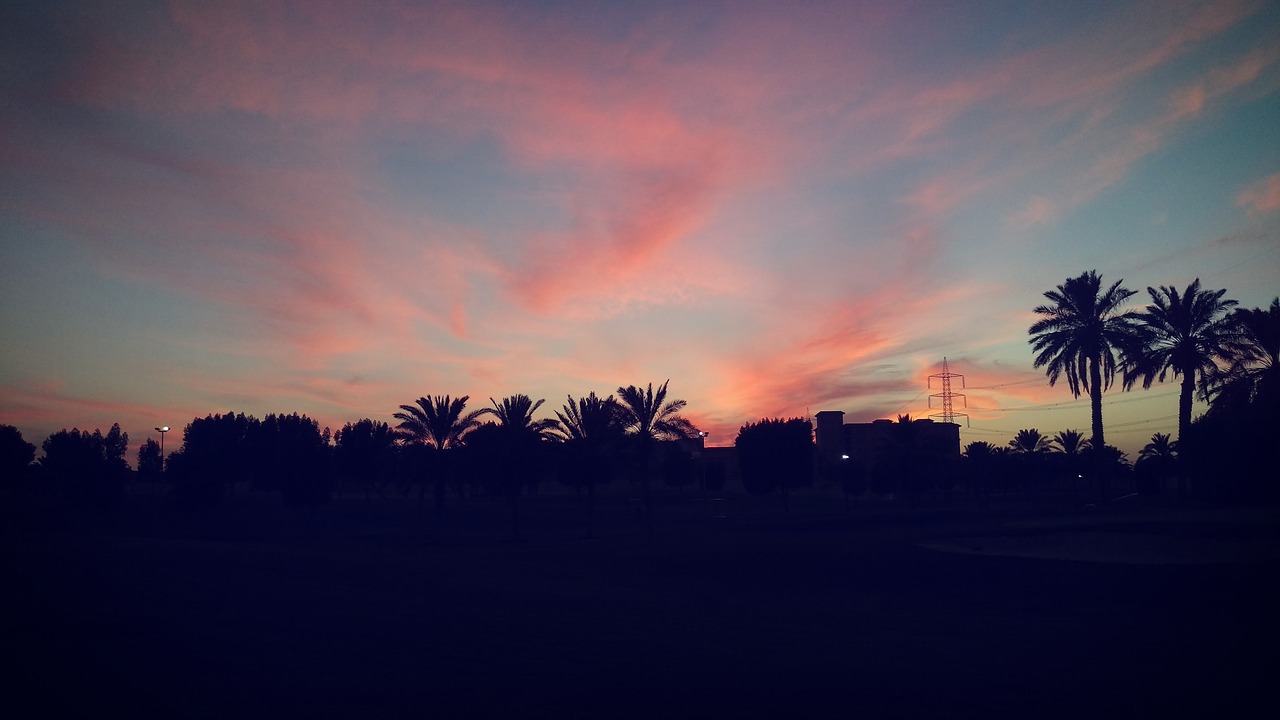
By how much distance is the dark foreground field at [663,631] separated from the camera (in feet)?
29.6

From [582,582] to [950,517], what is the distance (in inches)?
1053

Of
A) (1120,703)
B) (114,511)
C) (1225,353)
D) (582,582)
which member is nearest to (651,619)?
(582,582)

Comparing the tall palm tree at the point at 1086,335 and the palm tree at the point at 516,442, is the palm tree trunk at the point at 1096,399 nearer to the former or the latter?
the tall palm tree at the point at 1086,335

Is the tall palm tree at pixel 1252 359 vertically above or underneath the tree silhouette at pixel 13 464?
above

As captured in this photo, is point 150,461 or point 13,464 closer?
point 13,464

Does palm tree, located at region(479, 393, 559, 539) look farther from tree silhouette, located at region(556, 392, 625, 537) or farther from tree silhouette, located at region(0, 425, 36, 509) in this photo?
tree silhouette, located at region(0, 425, 36, 509)

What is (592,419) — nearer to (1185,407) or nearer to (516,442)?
(516,442)

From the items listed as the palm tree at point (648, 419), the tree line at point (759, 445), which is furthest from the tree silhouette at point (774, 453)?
the palm tree at point (648, 419)

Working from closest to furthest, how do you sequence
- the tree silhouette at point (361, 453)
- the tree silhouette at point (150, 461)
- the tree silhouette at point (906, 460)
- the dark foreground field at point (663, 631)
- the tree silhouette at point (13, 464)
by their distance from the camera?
1. the dark foreground field at point (663, 631)
2. the tree silhouette at point (13, 464)
3. the tree silhouette at point (906, 460)
4. the tree silhouette at point (361, 453)
5. the tree silhouette at point (150, 461)

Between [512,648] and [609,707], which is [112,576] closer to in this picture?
[512,648]

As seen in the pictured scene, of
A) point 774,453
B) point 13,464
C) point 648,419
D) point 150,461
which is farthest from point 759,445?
point 150,461

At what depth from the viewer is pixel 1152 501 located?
121ft

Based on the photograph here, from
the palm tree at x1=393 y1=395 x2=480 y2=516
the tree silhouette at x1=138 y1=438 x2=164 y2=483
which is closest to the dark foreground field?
the palm tree at x1=393 y1=395 x2=480 y2=516

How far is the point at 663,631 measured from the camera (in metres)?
13.6
